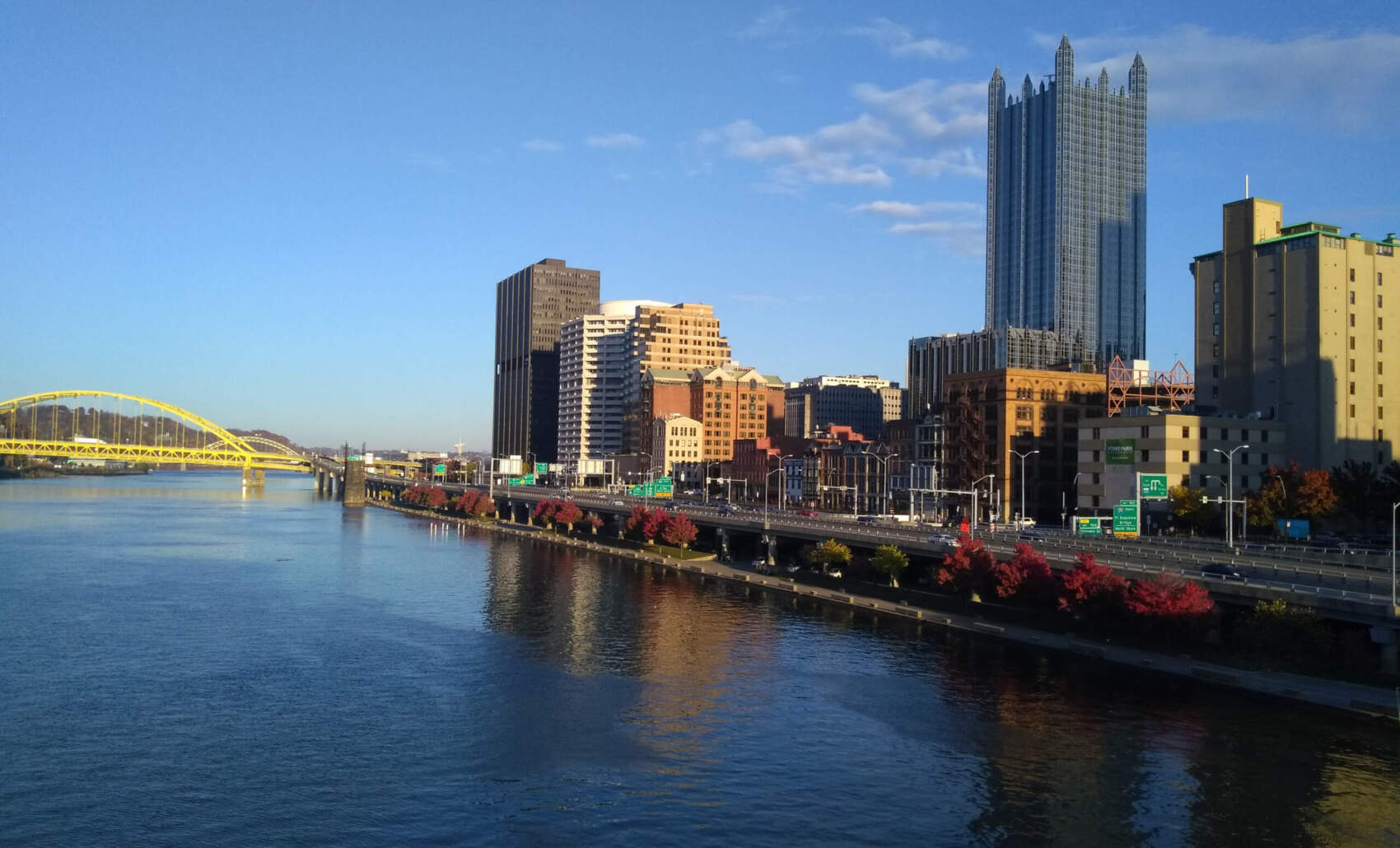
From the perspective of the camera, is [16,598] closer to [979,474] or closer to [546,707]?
[546,707]

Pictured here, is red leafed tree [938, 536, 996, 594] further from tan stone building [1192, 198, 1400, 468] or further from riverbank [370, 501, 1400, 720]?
tan stone building [1192, 198, 1400, 468]

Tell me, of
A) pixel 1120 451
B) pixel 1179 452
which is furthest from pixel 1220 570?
pixel 1179 452

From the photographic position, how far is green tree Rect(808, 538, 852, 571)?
9669cm

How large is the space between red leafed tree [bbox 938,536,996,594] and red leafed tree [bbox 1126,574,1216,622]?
14477mm

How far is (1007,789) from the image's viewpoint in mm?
41094

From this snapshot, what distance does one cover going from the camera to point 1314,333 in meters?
114

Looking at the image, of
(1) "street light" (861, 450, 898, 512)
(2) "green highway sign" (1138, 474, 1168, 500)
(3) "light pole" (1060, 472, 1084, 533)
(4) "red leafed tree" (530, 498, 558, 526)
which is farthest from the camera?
(4) "red leafed tree" (530, 498, 558, 526)

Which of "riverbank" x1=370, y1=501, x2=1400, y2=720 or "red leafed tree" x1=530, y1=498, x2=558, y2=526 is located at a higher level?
"red leafed tree" x1=530, y1=498, x2=558, y2=526

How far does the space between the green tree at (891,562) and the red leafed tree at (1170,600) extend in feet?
85.5

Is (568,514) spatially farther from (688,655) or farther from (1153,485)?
(688,655)

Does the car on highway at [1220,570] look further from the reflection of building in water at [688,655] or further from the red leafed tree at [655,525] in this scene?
the red leafed tree at [655,525]

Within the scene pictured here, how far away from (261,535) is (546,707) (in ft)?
369

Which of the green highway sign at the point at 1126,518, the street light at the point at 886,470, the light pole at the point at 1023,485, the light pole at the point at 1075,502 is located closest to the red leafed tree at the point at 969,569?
the green highway sign at the point at 1126,518

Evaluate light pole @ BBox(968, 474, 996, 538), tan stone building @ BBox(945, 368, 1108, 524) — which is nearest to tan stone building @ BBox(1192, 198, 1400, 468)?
tan stone building @ BBox(945, 368, 1108, 524)
